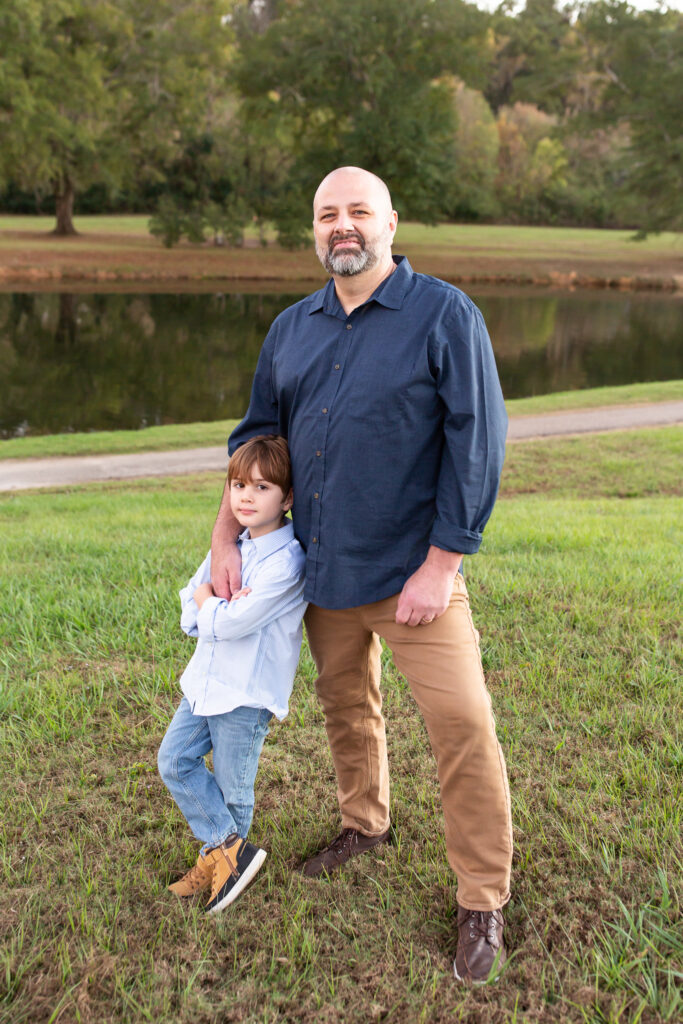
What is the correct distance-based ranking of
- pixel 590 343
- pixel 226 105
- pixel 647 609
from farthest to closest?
pixel 226 105 < pixel 590 343 < pixel 647 609

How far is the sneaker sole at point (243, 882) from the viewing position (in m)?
2.57

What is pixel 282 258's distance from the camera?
43094mm

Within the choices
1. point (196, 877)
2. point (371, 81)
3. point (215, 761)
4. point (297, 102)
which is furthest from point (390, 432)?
point (297, 102)

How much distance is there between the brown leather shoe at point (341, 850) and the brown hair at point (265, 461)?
1.15m

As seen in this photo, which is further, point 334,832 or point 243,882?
point 334,832

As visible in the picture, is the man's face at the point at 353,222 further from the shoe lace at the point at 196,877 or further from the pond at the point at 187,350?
the pond at the point at 187,350

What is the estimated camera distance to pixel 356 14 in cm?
4281

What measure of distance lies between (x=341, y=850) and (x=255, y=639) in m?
0.84

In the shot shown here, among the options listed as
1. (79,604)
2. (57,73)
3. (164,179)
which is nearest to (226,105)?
(164,179)

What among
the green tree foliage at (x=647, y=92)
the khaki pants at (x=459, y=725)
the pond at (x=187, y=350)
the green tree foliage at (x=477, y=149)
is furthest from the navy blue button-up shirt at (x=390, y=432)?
the green tree foliage at (x=477, y=149)

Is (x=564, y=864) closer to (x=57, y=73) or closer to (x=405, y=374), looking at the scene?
(x=405, y=374)

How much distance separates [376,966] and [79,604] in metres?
2.71

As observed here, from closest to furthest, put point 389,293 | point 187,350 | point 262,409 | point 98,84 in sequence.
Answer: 1. point 389,293
2. point 262,409
3. point 187,350
4. point 98,84

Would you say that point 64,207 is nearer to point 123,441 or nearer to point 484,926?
point 123,441
